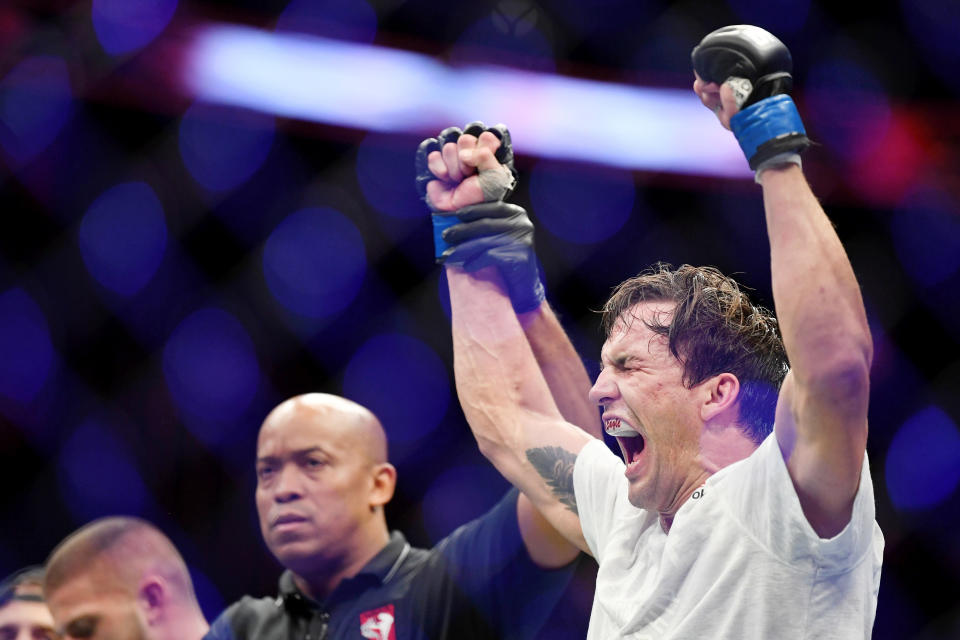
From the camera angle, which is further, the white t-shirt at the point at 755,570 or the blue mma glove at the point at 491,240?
the blue mma glove at the point at 491,240

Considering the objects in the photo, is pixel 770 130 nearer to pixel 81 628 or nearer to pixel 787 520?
pixel 787 520

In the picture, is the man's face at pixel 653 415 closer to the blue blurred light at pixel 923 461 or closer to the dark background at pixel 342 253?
the dark background at pixel 342 253

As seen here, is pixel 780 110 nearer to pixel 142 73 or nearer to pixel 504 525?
pixel 504 525

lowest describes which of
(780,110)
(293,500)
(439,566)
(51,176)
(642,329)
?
(439,566)

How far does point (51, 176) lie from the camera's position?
268cm

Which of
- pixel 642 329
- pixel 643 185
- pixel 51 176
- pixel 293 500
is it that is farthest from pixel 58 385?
pixel 642 329

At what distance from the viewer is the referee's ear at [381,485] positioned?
2.28 metres

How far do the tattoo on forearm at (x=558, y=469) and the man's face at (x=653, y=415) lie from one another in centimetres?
21

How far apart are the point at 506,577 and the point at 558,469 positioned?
433 millimetres

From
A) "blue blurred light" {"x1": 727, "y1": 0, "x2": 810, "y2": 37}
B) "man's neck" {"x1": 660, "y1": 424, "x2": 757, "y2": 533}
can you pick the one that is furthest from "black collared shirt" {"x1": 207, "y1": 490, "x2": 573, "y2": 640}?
"blue blurred light" {"x1": 727, "y1": 0, "x2": 810, "y2": 37}

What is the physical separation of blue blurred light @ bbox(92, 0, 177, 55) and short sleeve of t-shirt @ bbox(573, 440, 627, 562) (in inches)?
50.0

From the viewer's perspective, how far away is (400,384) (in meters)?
3.35

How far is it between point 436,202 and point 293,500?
0.83 meters

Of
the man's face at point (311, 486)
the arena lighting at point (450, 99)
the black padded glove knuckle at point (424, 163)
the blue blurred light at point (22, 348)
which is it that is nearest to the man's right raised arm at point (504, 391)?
the black padded glove knuckle at point (424, 163)
